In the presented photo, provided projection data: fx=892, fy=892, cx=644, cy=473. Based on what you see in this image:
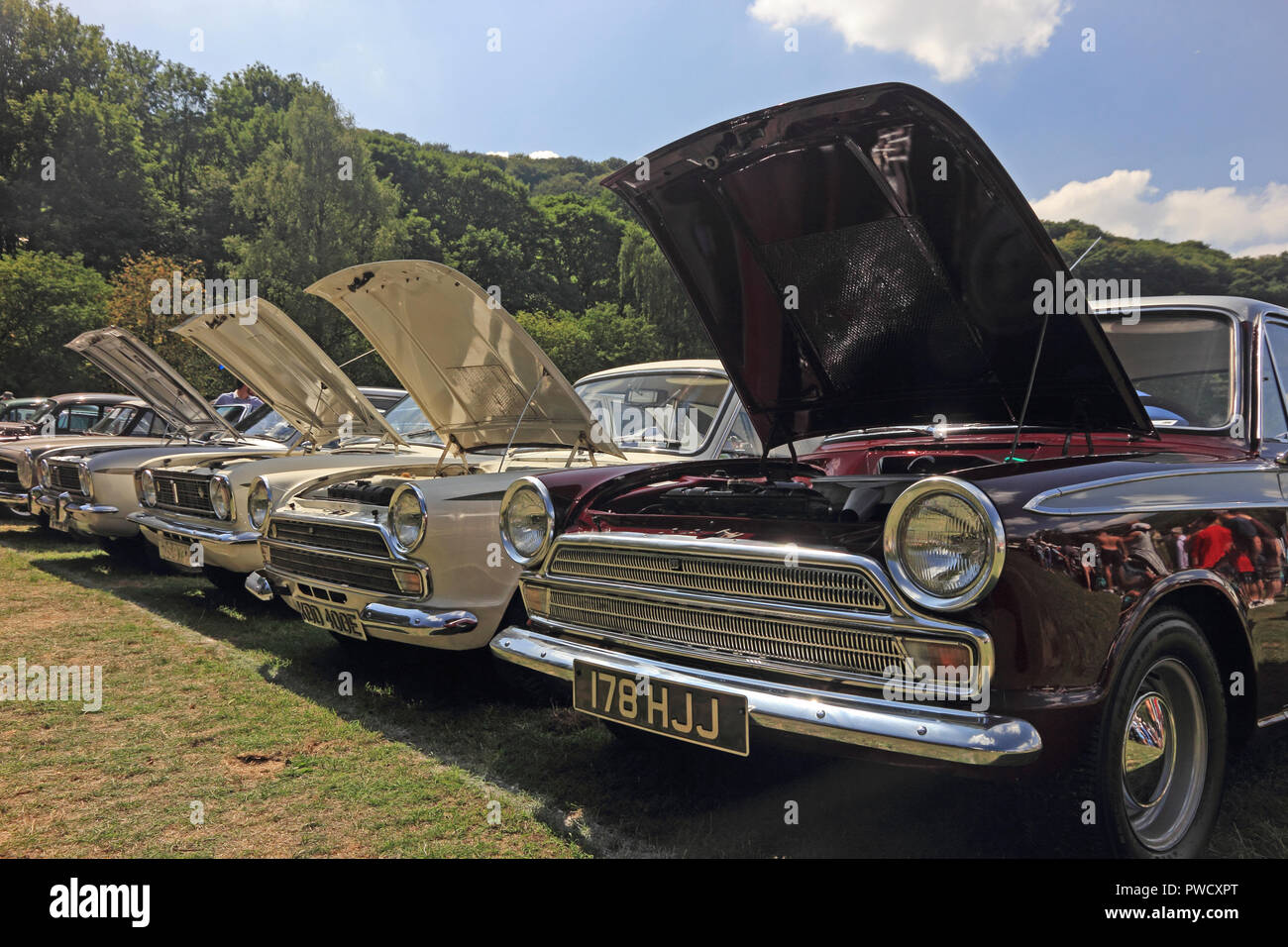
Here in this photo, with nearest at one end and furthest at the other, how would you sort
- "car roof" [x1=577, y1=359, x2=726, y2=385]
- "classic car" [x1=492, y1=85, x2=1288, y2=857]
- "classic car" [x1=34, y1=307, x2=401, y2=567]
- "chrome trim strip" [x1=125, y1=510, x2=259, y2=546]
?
"classic car" [x1=492, y1=85, x2=1288, y2=857] < "car roof" [x1=577, y1=359, x2=726, y2=385] < "chrome trim strip" [x1=125, y1=510, x2=259, y2=546] < "classic car" [x1=34, y1=307, x2=401, y2=567]

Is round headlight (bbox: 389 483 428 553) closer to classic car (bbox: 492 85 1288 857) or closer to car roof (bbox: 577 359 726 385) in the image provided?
classic car (bbox: 492 85 1288 857)

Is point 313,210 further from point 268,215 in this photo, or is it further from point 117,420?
point 117,420

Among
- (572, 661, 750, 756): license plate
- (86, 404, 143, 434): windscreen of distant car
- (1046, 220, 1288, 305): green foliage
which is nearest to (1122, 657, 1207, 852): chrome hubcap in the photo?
(572, 661, 750, 756): license plate

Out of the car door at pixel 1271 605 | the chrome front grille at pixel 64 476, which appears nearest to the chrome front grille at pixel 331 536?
the car door at pixel 1271 605

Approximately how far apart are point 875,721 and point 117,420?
10.5m

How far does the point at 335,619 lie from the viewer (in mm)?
4023

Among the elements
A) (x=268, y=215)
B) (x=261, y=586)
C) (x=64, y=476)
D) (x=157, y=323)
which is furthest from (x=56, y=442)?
(x=268, y=215)

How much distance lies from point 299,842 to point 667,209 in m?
2.30

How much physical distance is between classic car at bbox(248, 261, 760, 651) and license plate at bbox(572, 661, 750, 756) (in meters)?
1.17

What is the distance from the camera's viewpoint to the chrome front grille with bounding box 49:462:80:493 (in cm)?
746

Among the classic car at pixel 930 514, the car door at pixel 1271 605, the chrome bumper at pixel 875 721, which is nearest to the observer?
the chrome bumper at pixel 875 721

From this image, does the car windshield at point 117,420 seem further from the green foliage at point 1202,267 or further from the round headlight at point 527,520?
the green foliage at point 1202,267

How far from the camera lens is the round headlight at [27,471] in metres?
8.51

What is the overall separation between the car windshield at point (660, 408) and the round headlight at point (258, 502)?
6.26 feet
